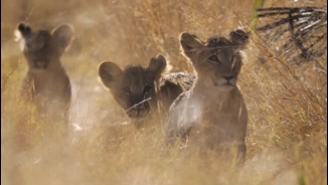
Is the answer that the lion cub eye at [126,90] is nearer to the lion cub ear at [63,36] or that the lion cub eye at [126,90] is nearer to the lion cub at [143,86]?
the lion cub at [143,86]

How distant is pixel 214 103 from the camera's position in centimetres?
716

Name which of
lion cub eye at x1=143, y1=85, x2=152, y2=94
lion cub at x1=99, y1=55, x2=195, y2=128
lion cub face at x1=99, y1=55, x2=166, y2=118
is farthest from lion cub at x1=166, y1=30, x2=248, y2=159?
lion cub eye at x1=143, y1=85, x2=152, y2=94

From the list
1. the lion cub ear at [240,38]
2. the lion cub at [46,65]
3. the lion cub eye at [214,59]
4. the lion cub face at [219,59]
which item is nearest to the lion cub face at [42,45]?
the lion cub at [46,65]

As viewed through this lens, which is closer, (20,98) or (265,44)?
(265,44)

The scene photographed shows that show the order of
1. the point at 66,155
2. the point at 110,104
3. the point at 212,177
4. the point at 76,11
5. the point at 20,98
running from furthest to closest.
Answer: the point at 76,11
the point at 110,104
the point at 20,98
the point at 66,155
the point at 212,177

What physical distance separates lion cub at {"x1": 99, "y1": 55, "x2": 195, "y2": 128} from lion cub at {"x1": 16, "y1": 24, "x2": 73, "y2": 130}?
400 mm

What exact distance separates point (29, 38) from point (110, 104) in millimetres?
975

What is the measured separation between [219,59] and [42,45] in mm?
2754

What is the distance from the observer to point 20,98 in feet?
25.4

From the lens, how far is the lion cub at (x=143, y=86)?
26.6ft

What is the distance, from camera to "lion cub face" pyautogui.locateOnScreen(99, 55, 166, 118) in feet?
28.1

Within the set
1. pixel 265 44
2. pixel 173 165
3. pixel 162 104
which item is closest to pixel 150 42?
pixel 162 104

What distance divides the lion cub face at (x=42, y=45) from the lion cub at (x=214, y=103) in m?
2.33

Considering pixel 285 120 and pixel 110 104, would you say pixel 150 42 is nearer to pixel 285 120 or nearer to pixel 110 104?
pixel 110 104
